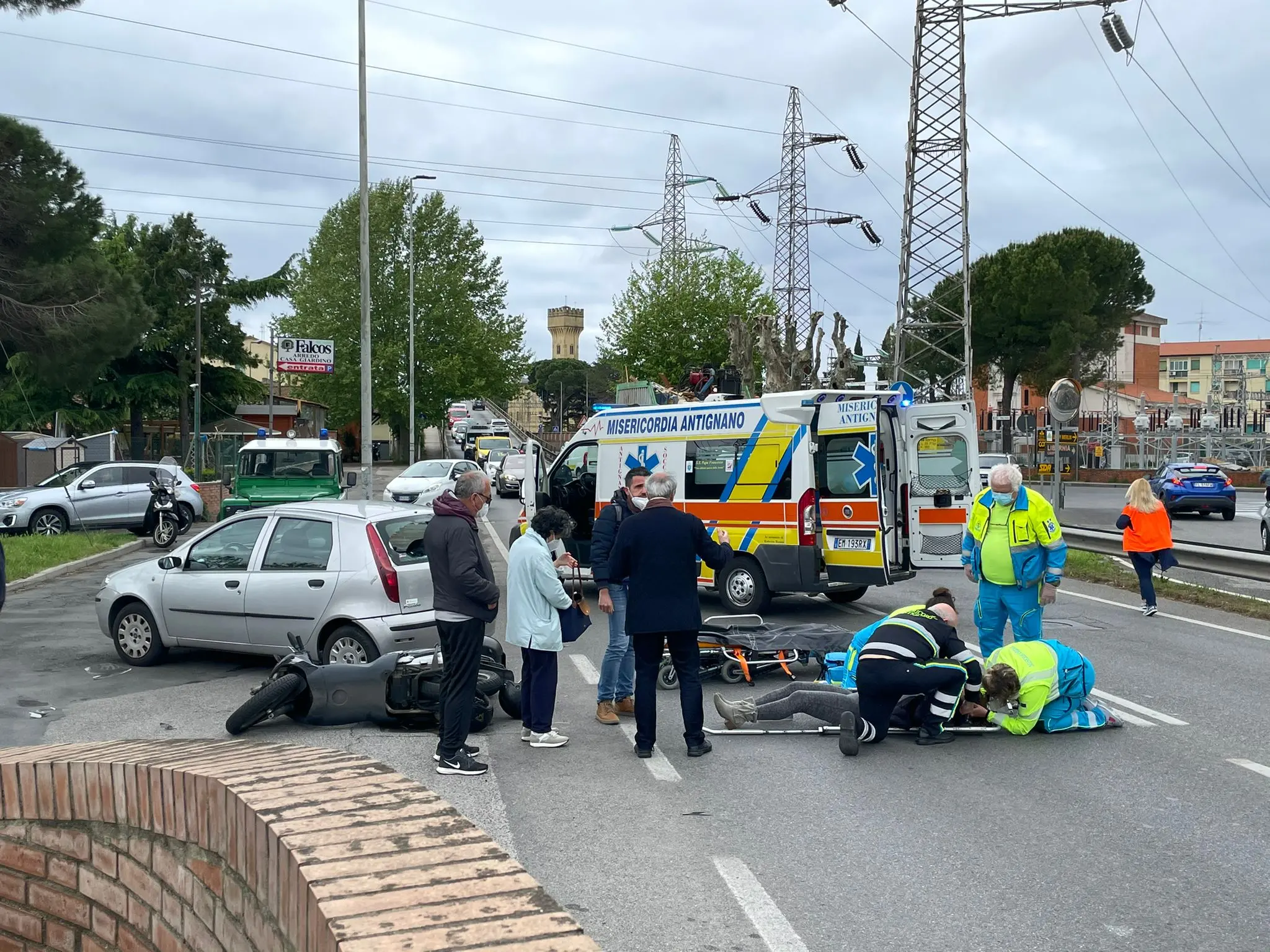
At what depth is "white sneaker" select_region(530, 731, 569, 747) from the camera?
8039 mm

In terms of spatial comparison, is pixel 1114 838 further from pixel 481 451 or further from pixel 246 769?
pixel 481 451

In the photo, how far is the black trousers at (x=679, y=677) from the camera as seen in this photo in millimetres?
7742

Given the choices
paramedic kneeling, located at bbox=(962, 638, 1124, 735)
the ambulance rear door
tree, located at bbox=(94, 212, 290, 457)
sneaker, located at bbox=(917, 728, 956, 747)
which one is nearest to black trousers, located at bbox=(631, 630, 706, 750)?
sneaker, located at bbox=(917, 728, 956, 747)

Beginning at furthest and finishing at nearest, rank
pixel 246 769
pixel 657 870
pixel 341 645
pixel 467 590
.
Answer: pixel 341 645, pixel 467 590, pixel 657 870, pixel 246 769

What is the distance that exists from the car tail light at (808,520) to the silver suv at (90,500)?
56.4 feet

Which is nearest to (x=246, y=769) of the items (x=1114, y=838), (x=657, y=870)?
(x=657, y=870)

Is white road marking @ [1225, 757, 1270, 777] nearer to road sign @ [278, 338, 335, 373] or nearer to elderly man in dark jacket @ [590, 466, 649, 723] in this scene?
elderly man in dark jacket @ [590, 466, 649, 723]

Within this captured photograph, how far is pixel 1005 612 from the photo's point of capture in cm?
1028

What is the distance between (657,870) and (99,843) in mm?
2568

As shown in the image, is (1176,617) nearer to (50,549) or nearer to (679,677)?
(679,677)

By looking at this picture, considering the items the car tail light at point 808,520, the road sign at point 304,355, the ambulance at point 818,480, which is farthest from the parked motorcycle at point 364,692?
the road sign at point 304,355

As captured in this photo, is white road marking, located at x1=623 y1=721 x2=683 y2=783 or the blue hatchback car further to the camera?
the blue hatchback car

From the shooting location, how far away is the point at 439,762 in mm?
7371

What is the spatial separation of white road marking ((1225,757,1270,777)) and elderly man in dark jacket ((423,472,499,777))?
4.51 meters
